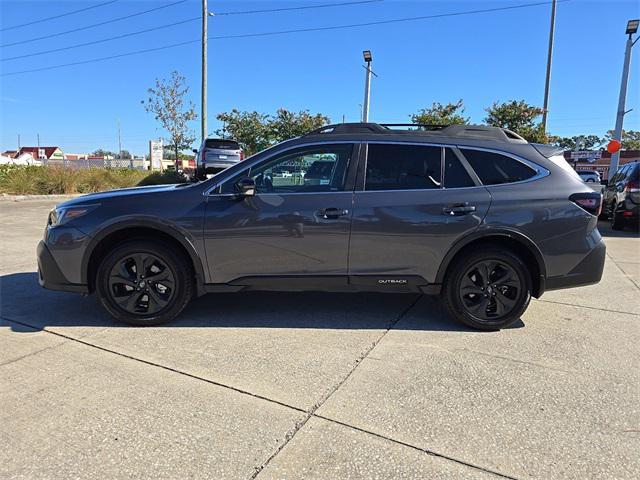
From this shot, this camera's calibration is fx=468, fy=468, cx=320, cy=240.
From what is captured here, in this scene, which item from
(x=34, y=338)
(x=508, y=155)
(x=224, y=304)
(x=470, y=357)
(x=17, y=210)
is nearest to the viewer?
(x=470, y=357)

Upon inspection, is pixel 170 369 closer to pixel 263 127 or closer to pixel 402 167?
pixel 402 167

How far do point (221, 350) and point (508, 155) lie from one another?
9.95ft

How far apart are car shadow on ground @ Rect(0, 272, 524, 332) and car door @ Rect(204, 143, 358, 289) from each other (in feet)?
1.57

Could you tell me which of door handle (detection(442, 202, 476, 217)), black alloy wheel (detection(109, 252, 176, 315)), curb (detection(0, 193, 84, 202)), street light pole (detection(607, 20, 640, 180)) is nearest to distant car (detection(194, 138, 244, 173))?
→ curb (detection(0, 193, 84, 202))

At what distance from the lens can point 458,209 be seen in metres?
4.08

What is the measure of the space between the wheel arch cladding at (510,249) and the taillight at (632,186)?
26.5 ft

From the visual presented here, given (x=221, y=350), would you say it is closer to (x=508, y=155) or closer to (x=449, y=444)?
(x=449, y=444)

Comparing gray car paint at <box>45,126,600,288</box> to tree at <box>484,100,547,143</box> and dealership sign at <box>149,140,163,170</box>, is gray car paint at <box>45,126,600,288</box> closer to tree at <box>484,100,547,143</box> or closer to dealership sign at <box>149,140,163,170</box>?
tree at <box>484,100,547,143</box>

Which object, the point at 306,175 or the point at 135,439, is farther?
the point at 306,175

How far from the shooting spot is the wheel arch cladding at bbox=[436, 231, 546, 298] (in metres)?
4.10

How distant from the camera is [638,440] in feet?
8.57

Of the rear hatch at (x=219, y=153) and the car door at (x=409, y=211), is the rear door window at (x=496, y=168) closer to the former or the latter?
the car door at (x=409, y=211)

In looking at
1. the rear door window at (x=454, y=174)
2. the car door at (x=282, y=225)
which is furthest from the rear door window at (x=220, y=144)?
the rear door window at (x=454, y=174)

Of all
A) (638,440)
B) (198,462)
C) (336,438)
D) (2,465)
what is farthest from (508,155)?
(2,465)
